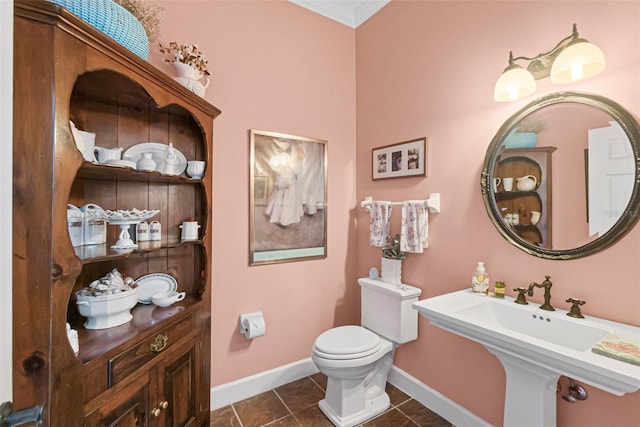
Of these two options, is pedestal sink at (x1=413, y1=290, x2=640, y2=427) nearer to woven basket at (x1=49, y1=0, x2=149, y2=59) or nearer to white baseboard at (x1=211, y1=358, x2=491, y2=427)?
white baseboard at (x1=211, y1=358, x2=491, y2=427)

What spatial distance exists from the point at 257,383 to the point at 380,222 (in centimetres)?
151

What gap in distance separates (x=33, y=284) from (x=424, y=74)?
7.52 feet

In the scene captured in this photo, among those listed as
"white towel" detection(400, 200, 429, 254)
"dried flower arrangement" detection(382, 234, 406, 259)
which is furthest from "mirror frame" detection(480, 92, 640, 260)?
"dried flower arrangement" detection(382, 234, 406, 259)

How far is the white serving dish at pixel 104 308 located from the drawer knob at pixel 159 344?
0.55 feet

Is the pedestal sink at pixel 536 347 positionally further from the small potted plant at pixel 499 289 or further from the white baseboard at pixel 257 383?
the white baseboard at pixel 257 383

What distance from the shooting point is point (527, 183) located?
150 centimetres

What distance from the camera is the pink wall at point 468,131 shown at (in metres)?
1.21

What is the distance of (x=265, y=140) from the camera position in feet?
7.00

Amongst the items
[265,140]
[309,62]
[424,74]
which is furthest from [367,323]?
[309,62]

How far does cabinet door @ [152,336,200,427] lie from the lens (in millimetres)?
1330

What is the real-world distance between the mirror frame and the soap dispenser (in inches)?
8.6

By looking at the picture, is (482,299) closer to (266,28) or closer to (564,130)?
(564,130)

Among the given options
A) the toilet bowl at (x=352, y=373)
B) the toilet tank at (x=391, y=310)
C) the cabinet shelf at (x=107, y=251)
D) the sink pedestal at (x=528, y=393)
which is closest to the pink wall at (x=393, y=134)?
the toilet tank at (x=391, y=310)

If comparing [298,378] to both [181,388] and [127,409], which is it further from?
[127,409]
